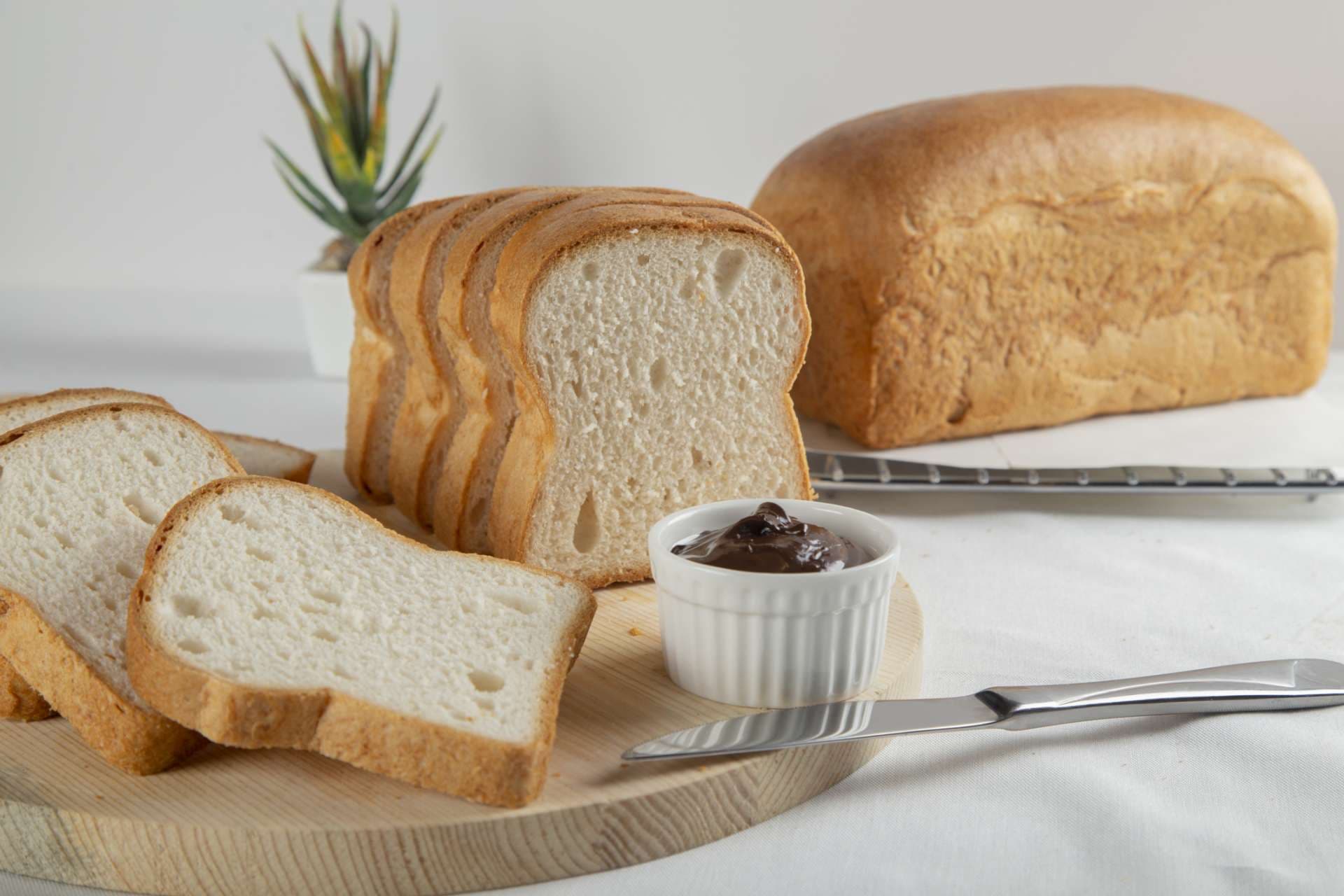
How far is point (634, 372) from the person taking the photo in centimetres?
271

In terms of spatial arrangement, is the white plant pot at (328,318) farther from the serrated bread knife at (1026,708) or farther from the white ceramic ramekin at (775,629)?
the serrated bread knife at (1026,708)

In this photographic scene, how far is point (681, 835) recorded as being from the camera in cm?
194

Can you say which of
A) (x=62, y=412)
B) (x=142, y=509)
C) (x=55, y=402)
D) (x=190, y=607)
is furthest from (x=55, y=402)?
(x=190, y=607)

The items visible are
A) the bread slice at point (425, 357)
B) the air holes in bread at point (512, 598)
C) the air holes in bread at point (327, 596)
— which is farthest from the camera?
the bread slice at point (425, 357)

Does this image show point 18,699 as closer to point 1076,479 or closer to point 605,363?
point 605,363

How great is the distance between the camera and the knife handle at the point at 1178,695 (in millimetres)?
2139

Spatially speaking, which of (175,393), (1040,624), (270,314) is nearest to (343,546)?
(1040,624)

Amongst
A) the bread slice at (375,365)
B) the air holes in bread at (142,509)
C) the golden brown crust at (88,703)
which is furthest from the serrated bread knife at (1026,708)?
the bread slice at (375,365)

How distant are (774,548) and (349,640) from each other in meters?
0.73

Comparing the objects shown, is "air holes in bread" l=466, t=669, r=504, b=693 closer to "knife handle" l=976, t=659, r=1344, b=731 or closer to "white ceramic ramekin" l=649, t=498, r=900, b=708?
"white ceramic ramekin" l=649, t=498, r=900, b=708

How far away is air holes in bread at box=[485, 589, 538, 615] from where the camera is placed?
228 cm

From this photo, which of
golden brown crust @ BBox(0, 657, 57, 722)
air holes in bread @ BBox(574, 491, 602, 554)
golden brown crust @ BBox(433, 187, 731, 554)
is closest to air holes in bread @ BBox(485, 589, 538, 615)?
air holes in bread @ BBox(574, 491, 602, 554)

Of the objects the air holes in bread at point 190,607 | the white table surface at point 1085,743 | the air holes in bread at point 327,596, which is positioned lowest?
the white table surface at point 1085,743

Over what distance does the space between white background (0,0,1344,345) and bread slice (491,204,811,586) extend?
10.3 ft
